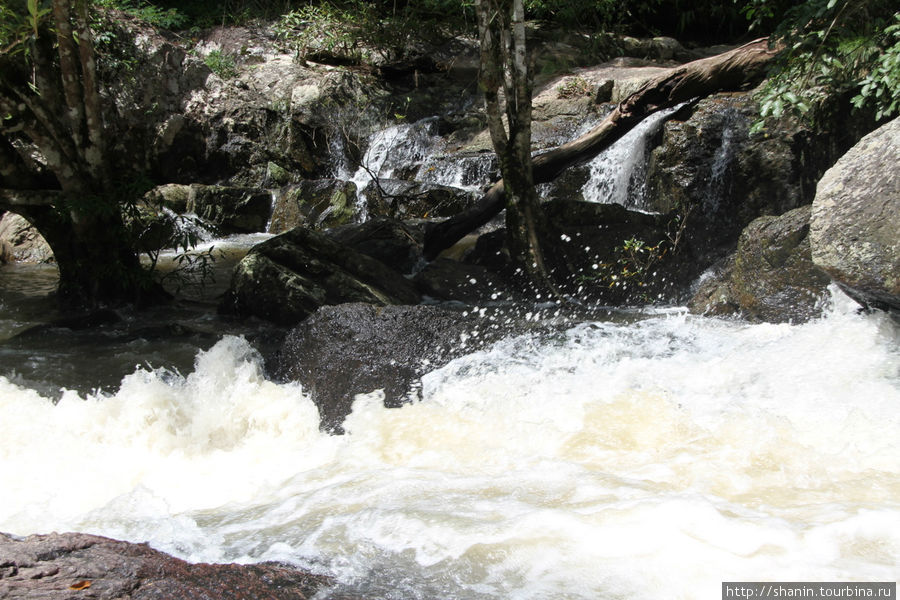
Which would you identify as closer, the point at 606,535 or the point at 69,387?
the point at 606,535

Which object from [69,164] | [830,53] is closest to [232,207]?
A: [69,164]

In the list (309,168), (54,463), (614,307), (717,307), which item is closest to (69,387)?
(54,463)

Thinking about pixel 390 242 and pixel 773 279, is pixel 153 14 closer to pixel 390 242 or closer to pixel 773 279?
pixel 390 242

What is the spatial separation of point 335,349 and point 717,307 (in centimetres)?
310

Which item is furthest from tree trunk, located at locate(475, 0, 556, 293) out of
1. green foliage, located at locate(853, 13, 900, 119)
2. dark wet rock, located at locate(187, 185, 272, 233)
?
dark wet rock, located at locate(187, 185, 272, 233)

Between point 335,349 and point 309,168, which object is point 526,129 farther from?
point 309,168

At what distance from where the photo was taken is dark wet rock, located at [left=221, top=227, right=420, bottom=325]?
6148 millimetres

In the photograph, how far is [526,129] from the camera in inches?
254

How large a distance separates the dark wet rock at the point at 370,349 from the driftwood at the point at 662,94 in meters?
2.69

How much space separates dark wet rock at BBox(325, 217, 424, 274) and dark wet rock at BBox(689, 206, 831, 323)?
3.06 m

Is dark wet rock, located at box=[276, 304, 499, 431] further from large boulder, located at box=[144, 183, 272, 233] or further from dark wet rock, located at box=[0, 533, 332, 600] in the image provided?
large boulder, located at box=[144, 183, 272, 233]

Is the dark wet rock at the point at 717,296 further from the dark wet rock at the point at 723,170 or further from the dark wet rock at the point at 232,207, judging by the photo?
the dark wet rock at the point at 232,207

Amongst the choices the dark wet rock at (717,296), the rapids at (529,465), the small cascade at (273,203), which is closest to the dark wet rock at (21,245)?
the small cascade at (273,203)

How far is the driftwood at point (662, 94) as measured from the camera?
7.06 meters
